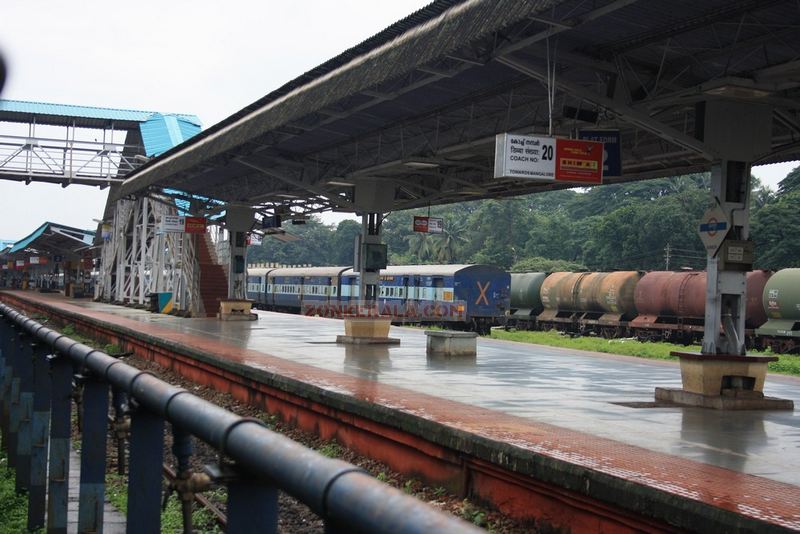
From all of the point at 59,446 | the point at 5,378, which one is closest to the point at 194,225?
the point at 5,378

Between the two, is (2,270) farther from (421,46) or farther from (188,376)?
(421,46)

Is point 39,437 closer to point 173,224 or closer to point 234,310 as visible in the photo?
point 234,310

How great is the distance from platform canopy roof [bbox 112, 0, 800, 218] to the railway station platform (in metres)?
3.50

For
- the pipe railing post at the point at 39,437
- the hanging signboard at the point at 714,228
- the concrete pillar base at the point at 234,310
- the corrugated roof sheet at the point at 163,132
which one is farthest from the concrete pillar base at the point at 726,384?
the corrugated roof sheet at the point at 163,132

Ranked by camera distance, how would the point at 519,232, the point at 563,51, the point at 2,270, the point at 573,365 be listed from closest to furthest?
1. the point at 563,51
2. the point at 573,365
3. the point at 519,232
4. the point at 2,270

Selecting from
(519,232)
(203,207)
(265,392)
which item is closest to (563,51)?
(265,392)

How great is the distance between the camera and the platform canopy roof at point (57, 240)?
48625 mm

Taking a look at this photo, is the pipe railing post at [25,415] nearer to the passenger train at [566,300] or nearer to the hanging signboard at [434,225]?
the hanging signboard at [434,225]

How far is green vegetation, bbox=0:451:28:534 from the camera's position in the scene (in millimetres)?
5848

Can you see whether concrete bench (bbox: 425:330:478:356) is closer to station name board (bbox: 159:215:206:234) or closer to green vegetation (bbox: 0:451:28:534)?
green vegetation (bbox: 0:451:28:534)

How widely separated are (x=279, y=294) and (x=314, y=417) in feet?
127

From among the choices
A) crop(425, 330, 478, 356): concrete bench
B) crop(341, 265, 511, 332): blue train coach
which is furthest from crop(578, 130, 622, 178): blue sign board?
crop(341, 265, 511, 332): blue train coach

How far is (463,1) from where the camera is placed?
1102 centimetres

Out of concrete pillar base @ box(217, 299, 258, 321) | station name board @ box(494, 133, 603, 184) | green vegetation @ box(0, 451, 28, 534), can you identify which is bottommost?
green vegetation @ box(0, 451, 28, 534)
